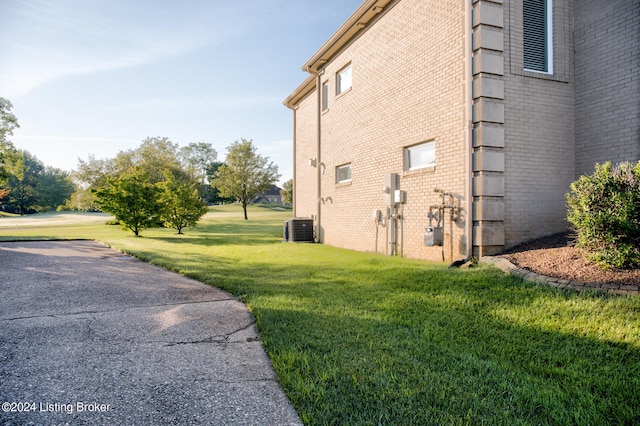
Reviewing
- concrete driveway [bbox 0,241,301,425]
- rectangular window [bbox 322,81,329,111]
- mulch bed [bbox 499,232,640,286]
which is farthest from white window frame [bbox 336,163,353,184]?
concrete driveway [bbox 0,241,301,425]

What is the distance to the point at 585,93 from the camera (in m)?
7.55

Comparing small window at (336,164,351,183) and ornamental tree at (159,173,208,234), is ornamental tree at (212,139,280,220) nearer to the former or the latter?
ornamental tree at (159,173,208,234)

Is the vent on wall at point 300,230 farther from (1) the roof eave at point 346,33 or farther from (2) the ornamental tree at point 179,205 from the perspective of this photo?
(2) the ornamental tree at point 179,205

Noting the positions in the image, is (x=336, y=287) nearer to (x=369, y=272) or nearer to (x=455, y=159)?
(x=369, y=272)

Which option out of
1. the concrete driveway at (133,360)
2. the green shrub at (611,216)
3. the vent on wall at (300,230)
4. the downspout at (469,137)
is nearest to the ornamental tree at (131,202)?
the vent on wall at (300,230)

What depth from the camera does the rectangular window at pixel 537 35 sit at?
7.51 metres

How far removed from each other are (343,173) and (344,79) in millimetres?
3450

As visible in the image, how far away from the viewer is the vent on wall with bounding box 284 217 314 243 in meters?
14.3

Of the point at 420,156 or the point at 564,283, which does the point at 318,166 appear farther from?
the point at 564,283

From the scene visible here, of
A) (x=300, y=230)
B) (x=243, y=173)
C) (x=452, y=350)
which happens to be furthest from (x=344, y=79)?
(x=243, y=173)

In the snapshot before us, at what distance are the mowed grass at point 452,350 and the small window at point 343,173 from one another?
682 centimetres

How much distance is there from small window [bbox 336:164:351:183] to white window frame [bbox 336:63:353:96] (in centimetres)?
269

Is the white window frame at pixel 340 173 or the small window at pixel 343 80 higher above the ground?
the small window at pixel 343 80

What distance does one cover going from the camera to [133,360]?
119 inches
